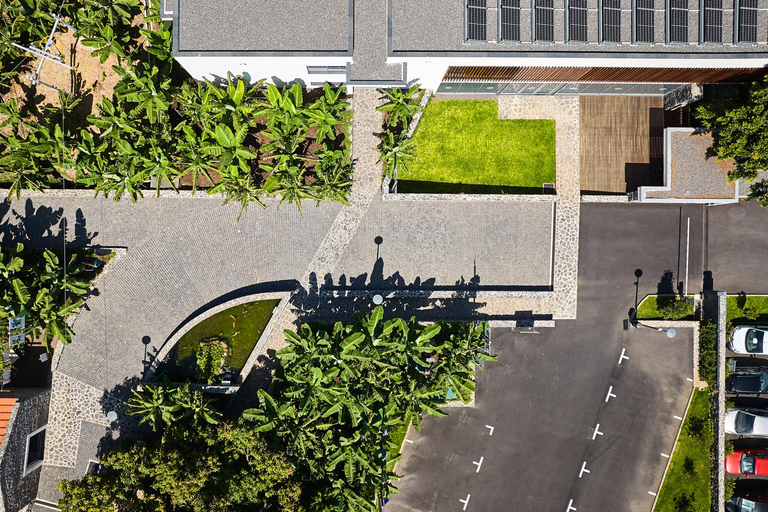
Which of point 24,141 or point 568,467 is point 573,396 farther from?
point 24,141

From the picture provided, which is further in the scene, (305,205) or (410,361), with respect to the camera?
(305,205)

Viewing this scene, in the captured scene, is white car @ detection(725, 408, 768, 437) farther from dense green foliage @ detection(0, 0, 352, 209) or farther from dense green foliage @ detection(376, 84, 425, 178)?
dense green foliage @ detection(0, 0, 352, 209)

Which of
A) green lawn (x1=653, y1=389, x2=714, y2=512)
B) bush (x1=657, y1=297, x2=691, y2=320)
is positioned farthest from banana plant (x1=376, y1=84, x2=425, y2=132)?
green lawn (x1=653, y1=389, x2=714, y2=512)

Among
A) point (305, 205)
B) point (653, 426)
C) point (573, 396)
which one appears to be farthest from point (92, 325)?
point (653, 426)

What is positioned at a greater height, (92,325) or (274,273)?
(274,273)

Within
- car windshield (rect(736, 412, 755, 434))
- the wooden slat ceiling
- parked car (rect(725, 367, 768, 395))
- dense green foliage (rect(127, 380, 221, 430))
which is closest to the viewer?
the wooden slat ceiling
